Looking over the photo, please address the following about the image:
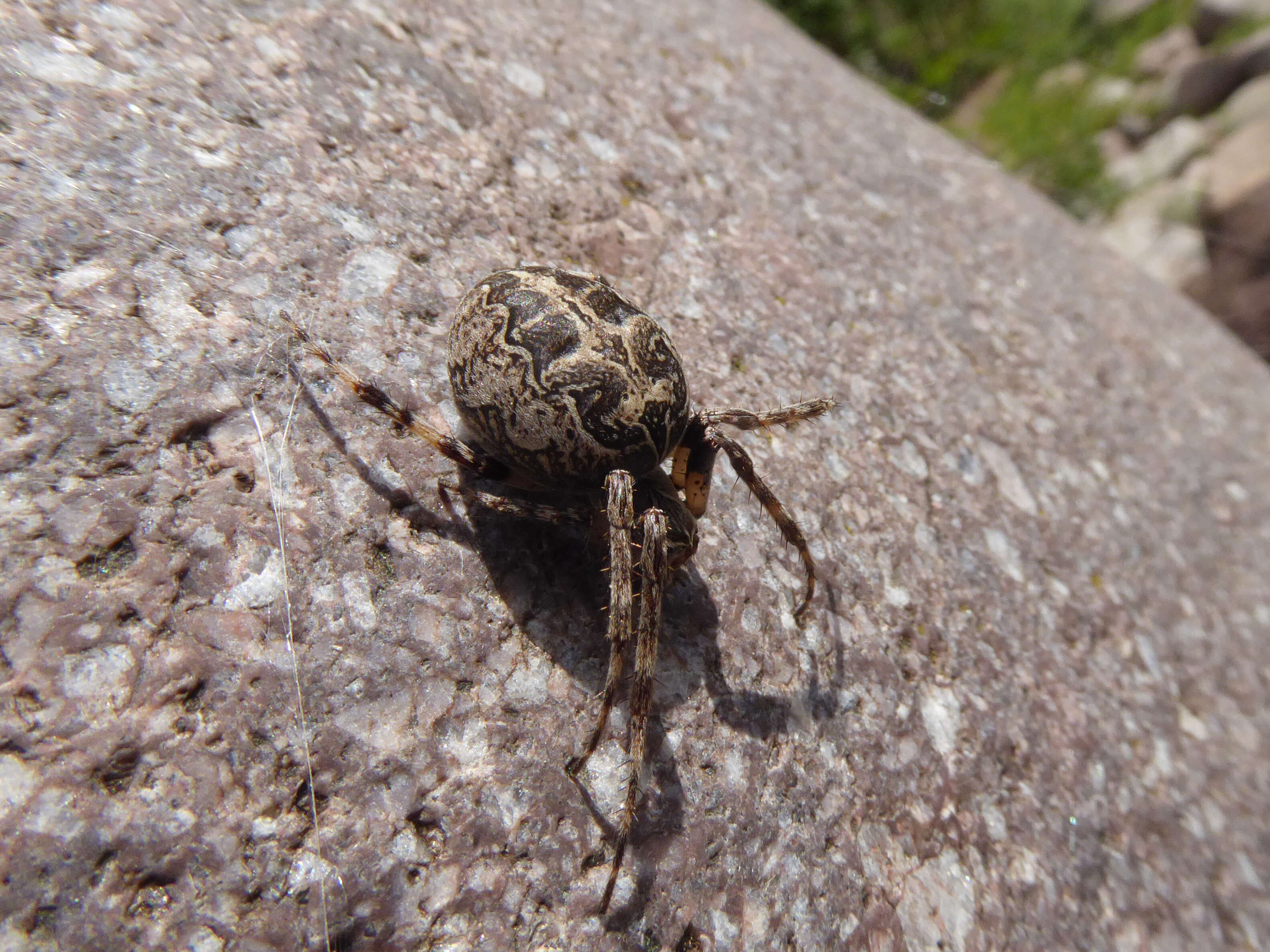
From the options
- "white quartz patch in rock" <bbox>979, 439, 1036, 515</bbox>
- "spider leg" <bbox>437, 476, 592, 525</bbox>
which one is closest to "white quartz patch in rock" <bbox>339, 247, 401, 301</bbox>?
"spider leg" <bbox>437, 476, 592, 525</bbox>

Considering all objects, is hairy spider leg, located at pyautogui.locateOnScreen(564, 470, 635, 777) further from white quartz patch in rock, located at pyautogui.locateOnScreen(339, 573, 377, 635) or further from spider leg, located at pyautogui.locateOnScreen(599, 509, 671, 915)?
white quartz patch in rock, located at pyautogui.locateOnScreen(339, 573, 377, 635)

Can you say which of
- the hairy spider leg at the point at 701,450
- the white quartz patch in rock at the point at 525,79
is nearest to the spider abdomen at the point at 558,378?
the hairy spider leg at the point at 701,450

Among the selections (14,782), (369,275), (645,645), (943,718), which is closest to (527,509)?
(645,645)

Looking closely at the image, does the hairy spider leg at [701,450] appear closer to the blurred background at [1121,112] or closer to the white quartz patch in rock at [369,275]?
the white quartz patch in rock at [369,275]

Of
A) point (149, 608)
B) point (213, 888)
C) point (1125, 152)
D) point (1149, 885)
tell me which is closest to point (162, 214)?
point (149, 608)

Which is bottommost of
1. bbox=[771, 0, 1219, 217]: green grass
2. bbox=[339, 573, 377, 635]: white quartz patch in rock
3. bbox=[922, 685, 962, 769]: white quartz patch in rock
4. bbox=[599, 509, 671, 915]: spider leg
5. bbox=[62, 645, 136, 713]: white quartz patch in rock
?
bbox=[62, 645, 136, 713]: white quartz patch in rock

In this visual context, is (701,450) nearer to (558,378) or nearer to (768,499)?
(768,499)
